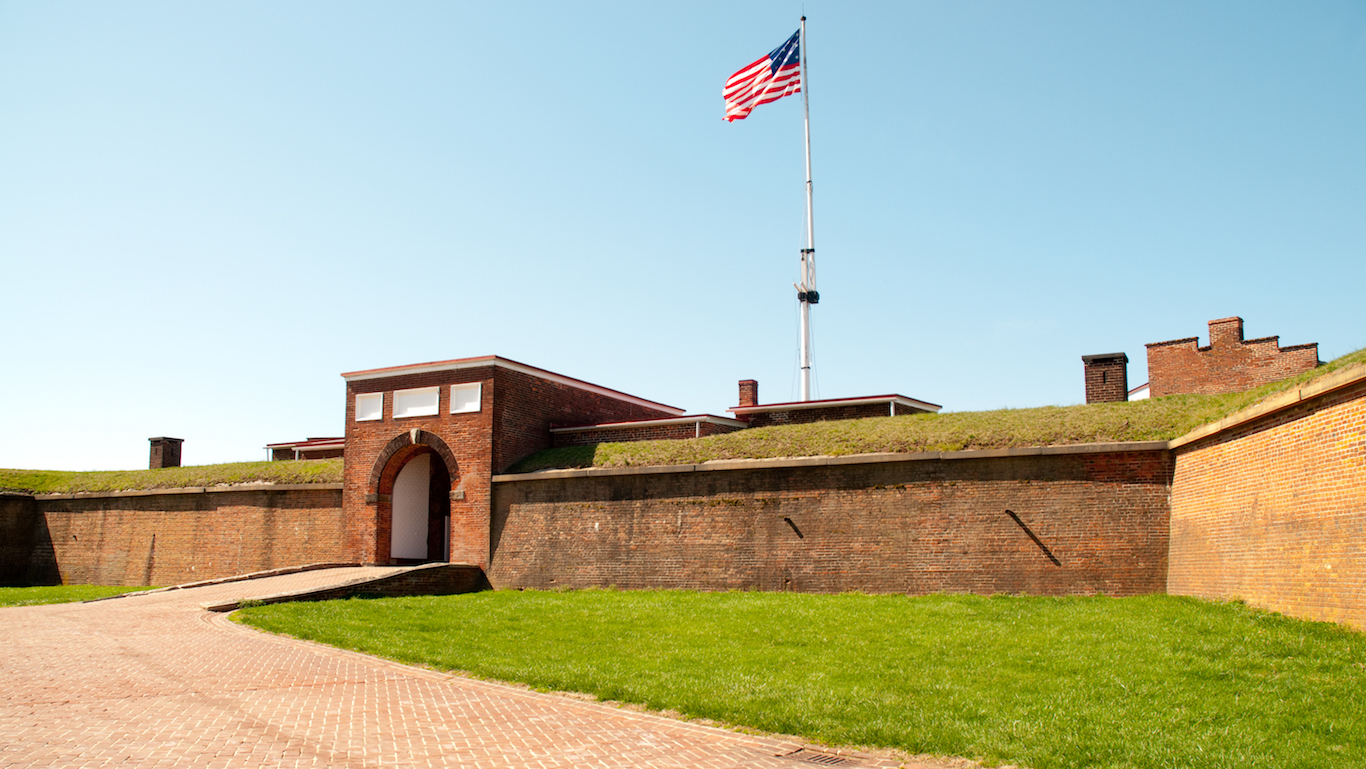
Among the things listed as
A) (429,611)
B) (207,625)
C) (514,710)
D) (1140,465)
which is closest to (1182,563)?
(1140,465)

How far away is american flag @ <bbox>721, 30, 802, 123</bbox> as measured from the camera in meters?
26.7

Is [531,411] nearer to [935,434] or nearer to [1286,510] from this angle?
[935,434]

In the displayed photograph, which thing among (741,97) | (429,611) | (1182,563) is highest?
(741,97)

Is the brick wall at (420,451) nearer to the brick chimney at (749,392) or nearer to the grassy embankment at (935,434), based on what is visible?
the grassy embankment at (935,434)

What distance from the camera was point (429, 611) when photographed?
16.6 meters

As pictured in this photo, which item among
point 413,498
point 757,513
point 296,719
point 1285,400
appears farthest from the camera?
point 413,498

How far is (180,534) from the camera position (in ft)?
87.9

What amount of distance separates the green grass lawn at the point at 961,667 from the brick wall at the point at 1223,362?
9.61 metres

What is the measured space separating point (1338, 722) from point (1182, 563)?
757cm

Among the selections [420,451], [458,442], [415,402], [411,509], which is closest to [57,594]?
[411,509]

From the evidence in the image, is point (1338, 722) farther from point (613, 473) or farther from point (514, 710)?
point (613, 473)

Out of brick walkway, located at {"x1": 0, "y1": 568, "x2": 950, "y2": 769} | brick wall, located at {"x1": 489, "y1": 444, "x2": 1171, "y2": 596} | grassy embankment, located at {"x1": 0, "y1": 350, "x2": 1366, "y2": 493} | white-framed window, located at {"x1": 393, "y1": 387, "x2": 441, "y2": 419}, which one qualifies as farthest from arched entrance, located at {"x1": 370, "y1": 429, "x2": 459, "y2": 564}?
brick walkway, located at {"x1": 0, "y1": 568, "x2": 950, "y2": 769}

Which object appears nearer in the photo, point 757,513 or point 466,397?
point 757,513

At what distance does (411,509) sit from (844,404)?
39.5 ft
